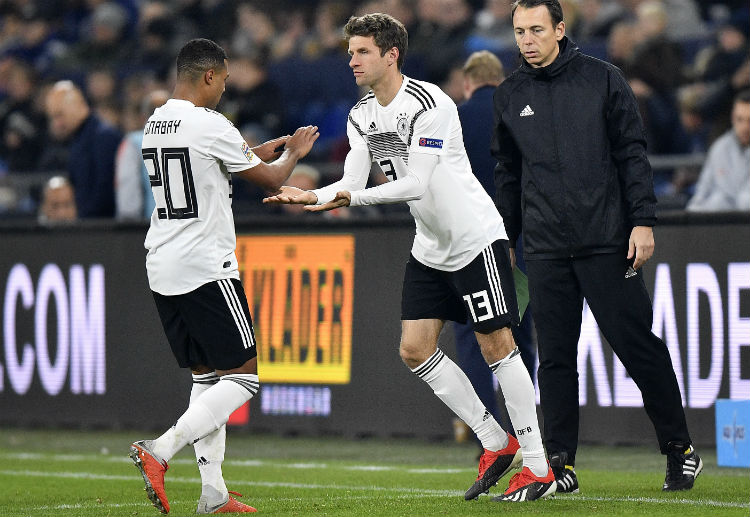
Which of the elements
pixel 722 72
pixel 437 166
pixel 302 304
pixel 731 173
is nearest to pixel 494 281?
pixel 437 166

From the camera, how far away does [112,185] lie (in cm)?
1250

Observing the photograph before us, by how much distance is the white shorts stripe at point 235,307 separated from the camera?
6691 millimetres

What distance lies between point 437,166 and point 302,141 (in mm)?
666

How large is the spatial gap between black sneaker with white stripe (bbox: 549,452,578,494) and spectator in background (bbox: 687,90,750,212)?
12.6 ft

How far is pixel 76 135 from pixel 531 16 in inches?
275

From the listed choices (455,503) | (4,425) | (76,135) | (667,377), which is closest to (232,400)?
(455,503)

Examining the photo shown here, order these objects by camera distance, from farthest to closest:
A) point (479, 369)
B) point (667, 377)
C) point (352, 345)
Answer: point (352, 345) < point (479, 369) < point (667, 377)

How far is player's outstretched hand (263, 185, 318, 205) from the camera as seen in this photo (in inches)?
255

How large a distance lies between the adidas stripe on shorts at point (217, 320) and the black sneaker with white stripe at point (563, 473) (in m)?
1.64

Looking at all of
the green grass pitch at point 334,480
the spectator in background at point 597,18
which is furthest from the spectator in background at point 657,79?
the green grass pitch at point 334,480

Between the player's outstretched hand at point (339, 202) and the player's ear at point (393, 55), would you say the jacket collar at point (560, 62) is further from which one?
the player's outstretched hand at point (339, 202)

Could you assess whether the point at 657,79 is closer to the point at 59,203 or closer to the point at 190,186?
the point at 59,203

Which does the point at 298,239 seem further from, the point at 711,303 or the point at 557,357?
the point at 557,357

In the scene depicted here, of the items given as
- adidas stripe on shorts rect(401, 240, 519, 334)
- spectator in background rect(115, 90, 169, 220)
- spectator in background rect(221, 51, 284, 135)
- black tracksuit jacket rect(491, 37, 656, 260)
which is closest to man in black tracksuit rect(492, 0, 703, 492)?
black tracksuit jacket rect(491, 37, 656, 260)
